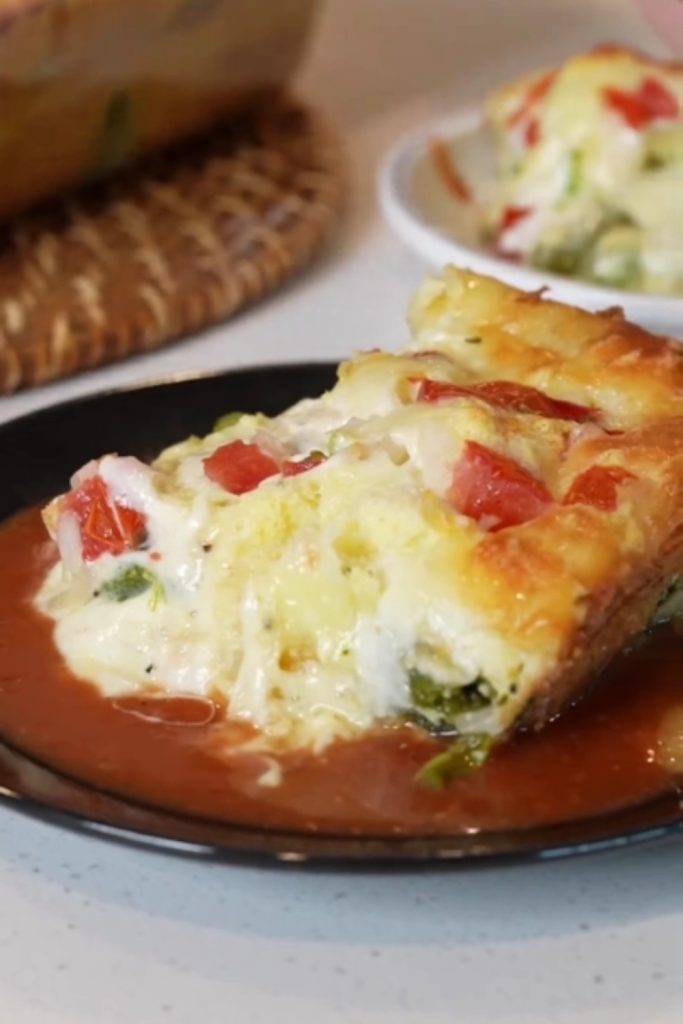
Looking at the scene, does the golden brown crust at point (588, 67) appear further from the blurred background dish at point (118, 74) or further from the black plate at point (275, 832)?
the black plate at point (275, 832)

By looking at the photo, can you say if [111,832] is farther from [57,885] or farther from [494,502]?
[494,502]

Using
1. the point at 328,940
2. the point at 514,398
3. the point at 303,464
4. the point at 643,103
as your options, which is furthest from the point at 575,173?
the point at 328,940

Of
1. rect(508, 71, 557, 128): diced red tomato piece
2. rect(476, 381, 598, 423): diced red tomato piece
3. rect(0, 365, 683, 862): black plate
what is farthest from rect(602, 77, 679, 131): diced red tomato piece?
rect(0, 365, 683, 862): black plate

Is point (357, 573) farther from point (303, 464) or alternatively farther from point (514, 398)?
point (514, 398)

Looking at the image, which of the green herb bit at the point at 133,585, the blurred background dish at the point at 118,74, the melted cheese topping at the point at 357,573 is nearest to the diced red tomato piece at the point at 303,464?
the melted cheese topping at the point at 357,573

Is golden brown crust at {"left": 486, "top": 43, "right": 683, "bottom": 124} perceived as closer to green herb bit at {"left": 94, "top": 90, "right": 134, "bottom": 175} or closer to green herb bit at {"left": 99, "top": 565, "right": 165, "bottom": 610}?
green herb bit at {"left": 94, "top": 90, "right": 134, "bottom": 175}
